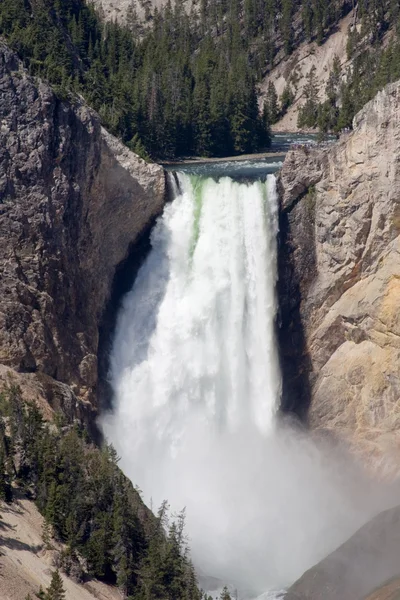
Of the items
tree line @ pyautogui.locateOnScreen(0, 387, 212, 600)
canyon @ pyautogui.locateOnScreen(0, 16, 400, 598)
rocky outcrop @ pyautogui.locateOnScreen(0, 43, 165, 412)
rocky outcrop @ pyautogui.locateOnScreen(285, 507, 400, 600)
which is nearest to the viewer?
tree line @ pyautogui.locateOnScreen(0, 387, 212, 600)

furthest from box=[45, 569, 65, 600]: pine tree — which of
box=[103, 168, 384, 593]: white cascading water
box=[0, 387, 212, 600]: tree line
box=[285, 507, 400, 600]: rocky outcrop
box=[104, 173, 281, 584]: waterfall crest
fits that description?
box=[104, 173, 281, 584]: waterfall crest

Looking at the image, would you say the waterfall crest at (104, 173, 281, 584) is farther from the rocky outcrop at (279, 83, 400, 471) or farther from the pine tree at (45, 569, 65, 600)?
the pine tree at (45, 569, 65, 600)

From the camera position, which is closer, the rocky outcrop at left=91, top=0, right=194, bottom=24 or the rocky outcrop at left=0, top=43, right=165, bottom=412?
the rocky outcrop at left=0, top=43, right=165, bottom=412

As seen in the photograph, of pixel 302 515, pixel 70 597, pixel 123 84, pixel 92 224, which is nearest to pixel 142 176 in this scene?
pixel 92 224

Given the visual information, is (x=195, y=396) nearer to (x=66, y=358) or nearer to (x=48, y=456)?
(x=66, y=358)

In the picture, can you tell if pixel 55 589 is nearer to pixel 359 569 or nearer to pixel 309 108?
pixel 359 569

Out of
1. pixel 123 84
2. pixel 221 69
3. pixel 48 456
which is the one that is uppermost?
pixel 221 69

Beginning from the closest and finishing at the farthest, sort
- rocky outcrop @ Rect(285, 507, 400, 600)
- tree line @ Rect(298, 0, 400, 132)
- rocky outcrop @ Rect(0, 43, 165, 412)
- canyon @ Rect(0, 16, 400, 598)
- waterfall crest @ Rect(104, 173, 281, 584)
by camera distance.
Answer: rocky outcrop @ Rect(285, 507, 400, 600) < rocky outcrop @ Rect(0, 43, 165, 412) < canyon @ Rect(0, 16, 400, 598) < waterfall crest @ Rect(104, 173, 281, 584) < tree line @ Rect(298, 0, 400, 132)
